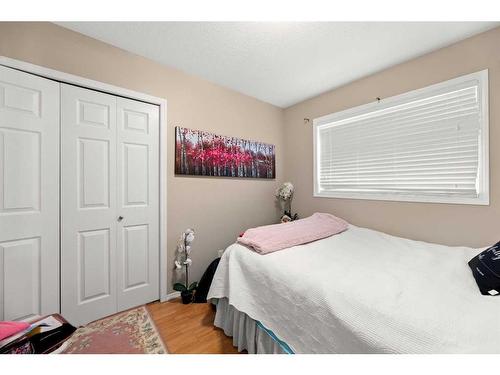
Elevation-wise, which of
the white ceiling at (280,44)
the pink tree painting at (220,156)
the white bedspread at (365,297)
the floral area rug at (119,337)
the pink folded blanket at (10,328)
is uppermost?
the white ceiling at (280,44)

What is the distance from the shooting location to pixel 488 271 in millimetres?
1077

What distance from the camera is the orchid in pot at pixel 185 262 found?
2.09 meters

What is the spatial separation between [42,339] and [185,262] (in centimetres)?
109

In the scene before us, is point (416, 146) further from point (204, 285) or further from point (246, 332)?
point (204, 285)

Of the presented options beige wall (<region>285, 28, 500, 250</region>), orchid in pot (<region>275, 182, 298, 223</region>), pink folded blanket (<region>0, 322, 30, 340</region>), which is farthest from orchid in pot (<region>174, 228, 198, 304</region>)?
beige wall (<region>285, 28, 500, 250</region>)

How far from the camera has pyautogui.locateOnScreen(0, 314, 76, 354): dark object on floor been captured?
3.32 feet

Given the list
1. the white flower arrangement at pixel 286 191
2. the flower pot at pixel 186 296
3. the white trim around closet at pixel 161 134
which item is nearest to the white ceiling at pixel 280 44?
the white trim around closet at pixel 161 134

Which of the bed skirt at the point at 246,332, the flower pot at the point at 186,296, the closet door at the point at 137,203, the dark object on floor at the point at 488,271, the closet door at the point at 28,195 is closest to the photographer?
the dark object on floor at the point at 488,271

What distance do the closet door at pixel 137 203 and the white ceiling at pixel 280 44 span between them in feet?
1.79

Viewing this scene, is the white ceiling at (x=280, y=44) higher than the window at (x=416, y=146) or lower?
higher

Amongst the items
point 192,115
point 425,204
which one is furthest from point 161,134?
point 425,204

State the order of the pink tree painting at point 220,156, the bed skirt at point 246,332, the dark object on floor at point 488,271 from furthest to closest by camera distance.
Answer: the pink tree painting at point 220,156 → the bed skirt at point 246,332 → the dark object on floor at point 488,271

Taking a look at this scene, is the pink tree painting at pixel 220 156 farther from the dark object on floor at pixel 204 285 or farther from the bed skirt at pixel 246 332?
the bed skirt at pixel 246 332

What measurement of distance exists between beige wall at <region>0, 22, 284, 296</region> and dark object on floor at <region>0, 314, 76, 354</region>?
0.97 meters
